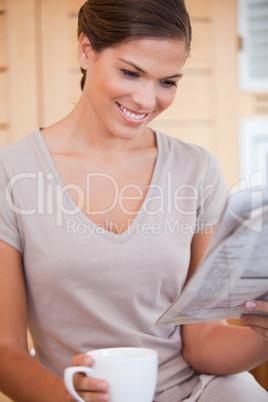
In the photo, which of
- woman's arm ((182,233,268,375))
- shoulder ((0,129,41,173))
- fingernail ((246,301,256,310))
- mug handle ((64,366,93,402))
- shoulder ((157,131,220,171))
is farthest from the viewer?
shoulder ((157,131,220,171))

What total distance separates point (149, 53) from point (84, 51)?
0.59ft

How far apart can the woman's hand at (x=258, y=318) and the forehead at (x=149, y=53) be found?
0.46m

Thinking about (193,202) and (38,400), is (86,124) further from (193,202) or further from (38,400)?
(38,400)

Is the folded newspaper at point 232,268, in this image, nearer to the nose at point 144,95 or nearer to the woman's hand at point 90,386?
the woman's hand at point 90,386

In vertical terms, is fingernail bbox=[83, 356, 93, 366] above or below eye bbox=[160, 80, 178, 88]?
below

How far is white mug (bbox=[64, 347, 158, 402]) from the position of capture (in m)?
0.70

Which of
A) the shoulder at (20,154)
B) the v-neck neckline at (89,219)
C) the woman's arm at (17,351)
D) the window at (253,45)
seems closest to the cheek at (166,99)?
the v-neck neckline at (89,219)

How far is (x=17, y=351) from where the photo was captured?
0.96 metres

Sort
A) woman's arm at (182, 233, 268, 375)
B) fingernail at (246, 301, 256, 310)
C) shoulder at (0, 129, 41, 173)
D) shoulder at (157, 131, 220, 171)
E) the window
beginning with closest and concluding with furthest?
fingernail at (246, 301, 256, 310) → woman's arm at (182, 233, 268, 375) → shoulder at (0, 129, 41, 173) → shoulder at (157, 131, 220, 171) → the window

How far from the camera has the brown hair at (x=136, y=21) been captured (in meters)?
1.01

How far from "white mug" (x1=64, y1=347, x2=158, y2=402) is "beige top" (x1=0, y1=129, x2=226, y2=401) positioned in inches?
13.1

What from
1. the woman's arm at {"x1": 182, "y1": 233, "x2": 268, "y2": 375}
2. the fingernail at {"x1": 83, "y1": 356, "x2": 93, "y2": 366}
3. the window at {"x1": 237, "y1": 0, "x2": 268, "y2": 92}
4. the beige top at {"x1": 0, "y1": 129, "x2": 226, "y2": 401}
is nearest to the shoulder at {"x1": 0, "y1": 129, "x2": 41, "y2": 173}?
the beige top at {"x1": 0, "y1": 129, "x2": 226, "y2": 401}

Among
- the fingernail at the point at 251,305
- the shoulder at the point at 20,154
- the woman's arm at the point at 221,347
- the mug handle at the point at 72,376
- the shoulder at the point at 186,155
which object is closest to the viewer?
the mug handle at the point at 72,376

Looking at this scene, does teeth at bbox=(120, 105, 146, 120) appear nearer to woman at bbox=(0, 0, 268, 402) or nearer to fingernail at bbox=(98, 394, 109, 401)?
woman at bbox=(0, 0, 268, 402)
